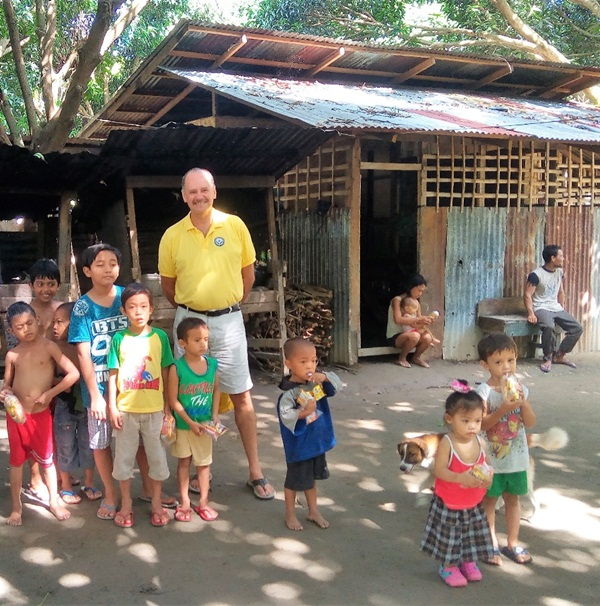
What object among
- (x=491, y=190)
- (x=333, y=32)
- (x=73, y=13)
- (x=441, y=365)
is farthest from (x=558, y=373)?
(x=333, y=32)

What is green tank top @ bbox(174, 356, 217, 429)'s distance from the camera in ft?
11.5

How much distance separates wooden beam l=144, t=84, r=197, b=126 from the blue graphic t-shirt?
573cm

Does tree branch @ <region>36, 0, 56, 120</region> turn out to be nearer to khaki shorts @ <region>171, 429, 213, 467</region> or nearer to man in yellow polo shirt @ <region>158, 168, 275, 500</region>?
man in yellow polo shirt @ <region>158, 168, 275, 500</region>

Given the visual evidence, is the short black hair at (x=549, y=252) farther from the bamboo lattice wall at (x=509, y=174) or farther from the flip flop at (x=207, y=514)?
the flip flop at (x=207, y=514)

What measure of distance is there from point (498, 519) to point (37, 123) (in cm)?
645

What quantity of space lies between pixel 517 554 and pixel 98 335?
237 cm

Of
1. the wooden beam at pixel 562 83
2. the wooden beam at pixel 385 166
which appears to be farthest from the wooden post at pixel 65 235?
the wooden beam at pixel 562 83

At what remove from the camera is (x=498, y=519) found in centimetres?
367

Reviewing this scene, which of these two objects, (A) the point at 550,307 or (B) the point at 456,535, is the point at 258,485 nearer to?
(B) the point at 456,535

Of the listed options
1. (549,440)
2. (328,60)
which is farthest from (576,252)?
(549,440)

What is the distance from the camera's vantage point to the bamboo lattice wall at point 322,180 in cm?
759

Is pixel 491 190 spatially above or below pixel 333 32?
below

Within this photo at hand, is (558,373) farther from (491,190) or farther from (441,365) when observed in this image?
(491,190)

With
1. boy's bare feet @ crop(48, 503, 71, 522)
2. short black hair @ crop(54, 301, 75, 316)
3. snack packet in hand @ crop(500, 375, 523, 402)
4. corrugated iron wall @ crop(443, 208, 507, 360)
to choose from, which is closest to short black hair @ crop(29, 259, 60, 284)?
short black hair @ crop(54, 301, 75, 316)
